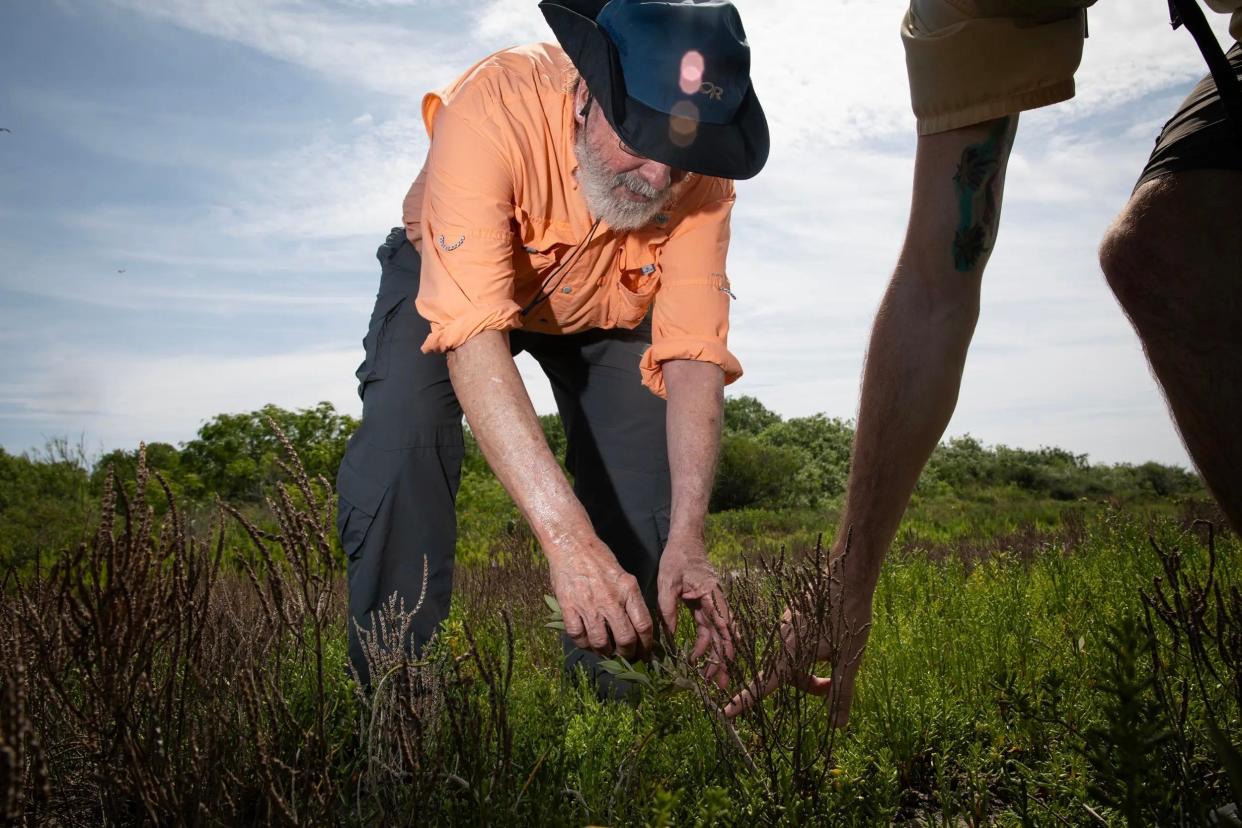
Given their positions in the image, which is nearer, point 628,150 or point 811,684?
point 811,684

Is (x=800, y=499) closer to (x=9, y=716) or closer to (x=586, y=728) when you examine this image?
(x=586, y=728)

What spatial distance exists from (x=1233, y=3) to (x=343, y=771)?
9.11ft

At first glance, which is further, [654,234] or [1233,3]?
[654,234]

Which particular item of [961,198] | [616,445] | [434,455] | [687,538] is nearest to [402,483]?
[434,455]

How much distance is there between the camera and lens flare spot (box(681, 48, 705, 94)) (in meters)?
2.82

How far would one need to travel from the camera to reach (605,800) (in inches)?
81.3

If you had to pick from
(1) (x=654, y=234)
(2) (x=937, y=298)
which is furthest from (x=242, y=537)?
(2) (x=937, y=298)

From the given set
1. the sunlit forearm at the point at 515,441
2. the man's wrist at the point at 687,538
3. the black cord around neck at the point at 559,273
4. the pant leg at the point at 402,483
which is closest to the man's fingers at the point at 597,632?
the sunlit forearm at the point at 515,441

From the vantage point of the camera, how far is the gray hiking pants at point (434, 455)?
3.16 m

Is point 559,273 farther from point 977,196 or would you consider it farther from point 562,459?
point 562,459

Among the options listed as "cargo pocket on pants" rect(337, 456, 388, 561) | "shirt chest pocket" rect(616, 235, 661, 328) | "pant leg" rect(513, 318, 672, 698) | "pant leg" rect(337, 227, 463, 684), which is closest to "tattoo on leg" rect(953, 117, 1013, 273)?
"shirt chest pocket" rect(616, 235, 661, 328)

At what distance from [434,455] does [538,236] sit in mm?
867

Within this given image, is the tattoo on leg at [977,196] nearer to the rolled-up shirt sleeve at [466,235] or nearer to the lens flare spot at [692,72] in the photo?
the lens flare spot at [692,72]

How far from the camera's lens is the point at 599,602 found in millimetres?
2145
